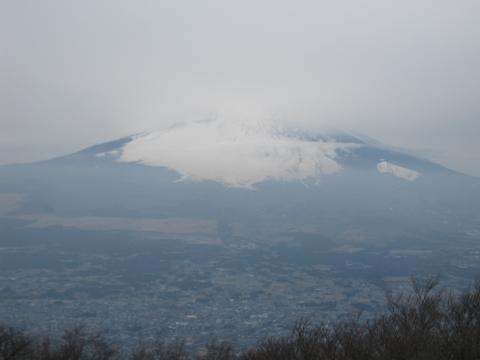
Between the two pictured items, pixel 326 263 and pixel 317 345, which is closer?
pixel 317 345

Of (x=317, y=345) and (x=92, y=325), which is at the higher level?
(x=317, y=345)

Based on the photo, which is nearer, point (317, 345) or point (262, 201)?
point (317, 345)

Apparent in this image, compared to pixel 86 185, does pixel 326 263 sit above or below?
below

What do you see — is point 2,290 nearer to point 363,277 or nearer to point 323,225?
point 363,277

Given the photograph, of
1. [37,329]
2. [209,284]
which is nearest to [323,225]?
[209,284]

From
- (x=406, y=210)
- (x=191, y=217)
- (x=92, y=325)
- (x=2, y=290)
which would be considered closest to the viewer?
(x=92, y=325)

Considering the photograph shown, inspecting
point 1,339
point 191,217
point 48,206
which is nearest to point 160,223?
point 191,217

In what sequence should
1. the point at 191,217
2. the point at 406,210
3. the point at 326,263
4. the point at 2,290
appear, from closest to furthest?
the point at 2,290, the point at 326,263, the point at 191,217, the point at 406,210

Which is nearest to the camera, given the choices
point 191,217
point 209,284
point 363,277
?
point 209,284

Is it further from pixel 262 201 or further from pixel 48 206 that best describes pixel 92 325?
pixel 262 201
